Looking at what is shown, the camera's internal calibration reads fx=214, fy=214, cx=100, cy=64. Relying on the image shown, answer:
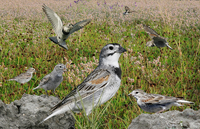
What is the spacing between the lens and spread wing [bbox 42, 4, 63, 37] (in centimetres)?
429

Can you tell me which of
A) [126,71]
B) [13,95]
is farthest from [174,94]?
[13,95]

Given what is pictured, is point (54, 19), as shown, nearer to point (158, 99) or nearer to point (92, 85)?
point (92, 85)

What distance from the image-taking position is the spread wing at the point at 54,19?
14.1 ft

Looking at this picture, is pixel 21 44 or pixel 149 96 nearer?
pixel 149 96

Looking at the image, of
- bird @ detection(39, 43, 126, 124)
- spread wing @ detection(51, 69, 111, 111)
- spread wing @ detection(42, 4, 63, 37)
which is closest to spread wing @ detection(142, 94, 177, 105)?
bird @ detection(39, 43, 126, 124)

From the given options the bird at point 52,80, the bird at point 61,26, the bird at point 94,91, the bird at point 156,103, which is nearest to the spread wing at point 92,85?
the bird at point 94,91

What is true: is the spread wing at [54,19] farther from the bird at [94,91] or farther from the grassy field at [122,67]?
the bird at [94,91]

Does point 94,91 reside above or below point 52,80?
above

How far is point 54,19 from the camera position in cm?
453

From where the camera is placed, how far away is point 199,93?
4.77 meters

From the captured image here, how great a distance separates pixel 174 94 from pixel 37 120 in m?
2.97

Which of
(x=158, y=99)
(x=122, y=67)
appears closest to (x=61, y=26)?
(x=122, y=67)

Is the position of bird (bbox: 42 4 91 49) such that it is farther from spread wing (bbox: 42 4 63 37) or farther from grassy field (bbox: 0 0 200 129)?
grassy field (bbox: 0 0 200 129)

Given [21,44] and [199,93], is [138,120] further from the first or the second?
[21,44]
